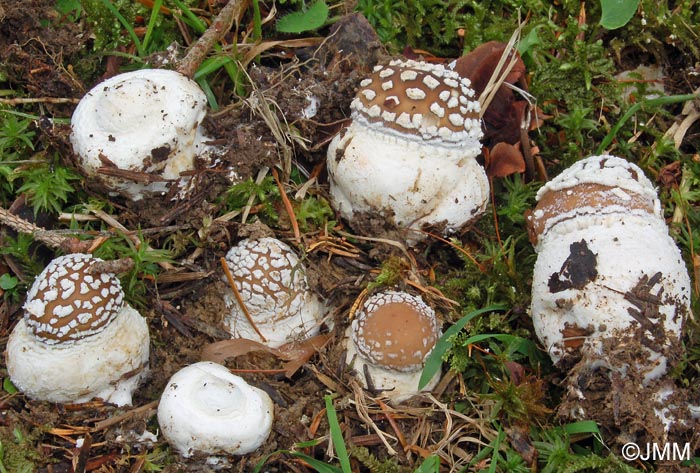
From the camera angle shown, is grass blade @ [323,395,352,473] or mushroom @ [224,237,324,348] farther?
mushroom @ [224,237,324,348]

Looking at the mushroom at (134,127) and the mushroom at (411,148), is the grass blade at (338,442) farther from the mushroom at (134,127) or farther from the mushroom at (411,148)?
the mushroom at (134,127)

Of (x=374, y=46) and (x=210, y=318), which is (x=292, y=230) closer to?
(x=210, y=318)

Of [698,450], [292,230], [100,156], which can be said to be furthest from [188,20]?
[698,450]

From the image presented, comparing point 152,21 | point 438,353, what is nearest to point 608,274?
point 438,353

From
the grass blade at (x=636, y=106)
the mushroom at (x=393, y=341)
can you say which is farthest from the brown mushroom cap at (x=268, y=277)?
the grass blade at (x=636, y=106)

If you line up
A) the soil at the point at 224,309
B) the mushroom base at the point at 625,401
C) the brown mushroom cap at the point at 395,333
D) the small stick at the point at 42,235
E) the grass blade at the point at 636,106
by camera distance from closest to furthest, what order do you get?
the mushroom base at the point at 625,401, the soil at the point at 224,309, the brown mushroom cap at the point at 395,333, the small stick at the point at 42,235, the grass blade at the point at 636,106

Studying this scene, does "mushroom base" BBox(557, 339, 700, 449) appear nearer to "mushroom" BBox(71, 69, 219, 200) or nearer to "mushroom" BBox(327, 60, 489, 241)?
A: "mushroom" BBox(327, 60, 489, 241)

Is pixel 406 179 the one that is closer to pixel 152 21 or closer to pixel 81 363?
pixel 152 21

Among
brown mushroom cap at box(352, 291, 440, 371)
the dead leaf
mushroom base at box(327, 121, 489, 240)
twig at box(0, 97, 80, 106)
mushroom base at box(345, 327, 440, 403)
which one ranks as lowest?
mushroom base at box(345, 327, 440, 403)

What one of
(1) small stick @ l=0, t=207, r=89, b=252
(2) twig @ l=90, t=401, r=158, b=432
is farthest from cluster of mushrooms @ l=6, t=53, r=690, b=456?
(1) small stick @ l=0, t=207, r=89, b=252
